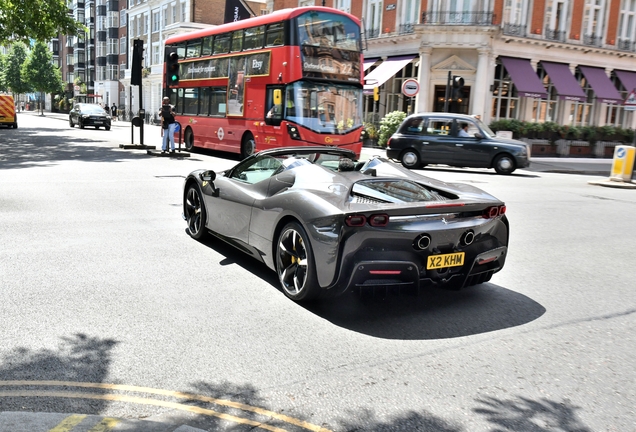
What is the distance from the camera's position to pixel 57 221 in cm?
842

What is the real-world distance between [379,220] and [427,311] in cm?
100

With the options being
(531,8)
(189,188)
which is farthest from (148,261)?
(531,8)

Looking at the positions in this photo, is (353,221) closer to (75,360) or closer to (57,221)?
(75,360)

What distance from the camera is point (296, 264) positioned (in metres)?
5.27

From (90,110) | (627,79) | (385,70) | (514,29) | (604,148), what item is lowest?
(604,148)

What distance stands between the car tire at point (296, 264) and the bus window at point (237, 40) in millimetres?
14909

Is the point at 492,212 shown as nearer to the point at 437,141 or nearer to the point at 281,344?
the point at 281,344

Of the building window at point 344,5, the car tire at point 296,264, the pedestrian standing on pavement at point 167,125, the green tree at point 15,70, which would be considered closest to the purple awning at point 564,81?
the building window at point 344,5

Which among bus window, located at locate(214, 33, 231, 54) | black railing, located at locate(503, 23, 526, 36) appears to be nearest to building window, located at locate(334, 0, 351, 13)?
black railing, located at locate(503, 23, 526, 36)

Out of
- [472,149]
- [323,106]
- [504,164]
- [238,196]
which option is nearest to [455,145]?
[472,149]

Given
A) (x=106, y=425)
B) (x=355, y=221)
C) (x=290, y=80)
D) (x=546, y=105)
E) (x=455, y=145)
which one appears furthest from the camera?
A: (x=546, y=105)

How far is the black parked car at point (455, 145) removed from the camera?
19.2 meters

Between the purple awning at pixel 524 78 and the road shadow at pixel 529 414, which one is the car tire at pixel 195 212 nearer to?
the road shadow at pixel 529 414

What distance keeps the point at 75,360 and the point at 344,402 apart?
1.74 meters
